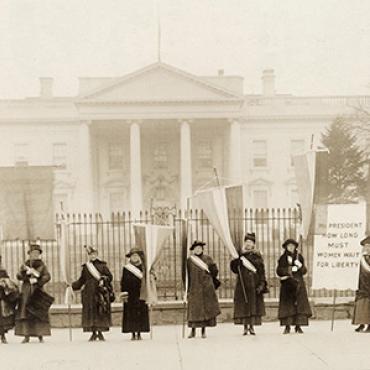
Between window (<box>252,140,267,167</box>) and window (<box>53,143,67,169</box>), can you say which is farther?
window (<box>252,140,267,167</box>)

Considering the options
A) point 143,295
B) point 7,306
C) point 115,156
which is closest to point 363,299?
point 143,295

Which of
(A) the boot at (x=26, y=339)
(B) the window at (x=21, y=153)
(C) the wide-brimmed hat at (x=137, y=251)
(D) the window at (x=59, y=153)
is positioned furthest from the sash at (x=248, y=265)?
(B) the window at (x=21, y=153)

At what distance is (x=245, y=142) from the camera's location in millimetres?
52031

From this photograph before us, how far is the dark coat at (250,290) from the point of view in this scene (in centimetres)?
1209

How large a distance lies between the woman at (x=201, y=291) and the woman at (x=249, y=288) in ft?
1.11

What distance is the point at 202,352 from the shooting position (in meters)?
10.3

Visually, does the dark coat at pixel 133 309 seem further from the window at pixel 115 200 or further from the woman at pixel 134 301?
the window at pixel 115 200

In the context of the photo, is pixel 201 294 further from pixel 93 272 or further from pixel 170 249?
pixel 170 249

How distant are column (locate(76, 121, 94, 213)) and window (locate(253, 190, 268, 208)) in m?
10.7

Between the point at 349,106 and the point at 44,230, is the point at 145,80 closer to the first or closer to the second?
the point at 349,106

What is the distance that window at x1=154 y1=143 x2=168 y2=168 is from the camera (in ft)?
169

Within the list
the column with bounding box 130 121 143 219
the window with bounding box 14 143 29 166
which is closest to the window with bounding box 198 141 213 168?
the column with bounding box 130 121 143 219

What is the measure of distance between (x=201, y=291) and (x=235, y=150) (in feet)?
123

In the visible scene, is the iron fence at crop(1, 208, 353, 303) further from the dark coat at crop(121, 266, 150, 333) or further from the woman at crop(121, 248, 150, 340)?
the dark coat at crop(121, 266, 150, 333)
